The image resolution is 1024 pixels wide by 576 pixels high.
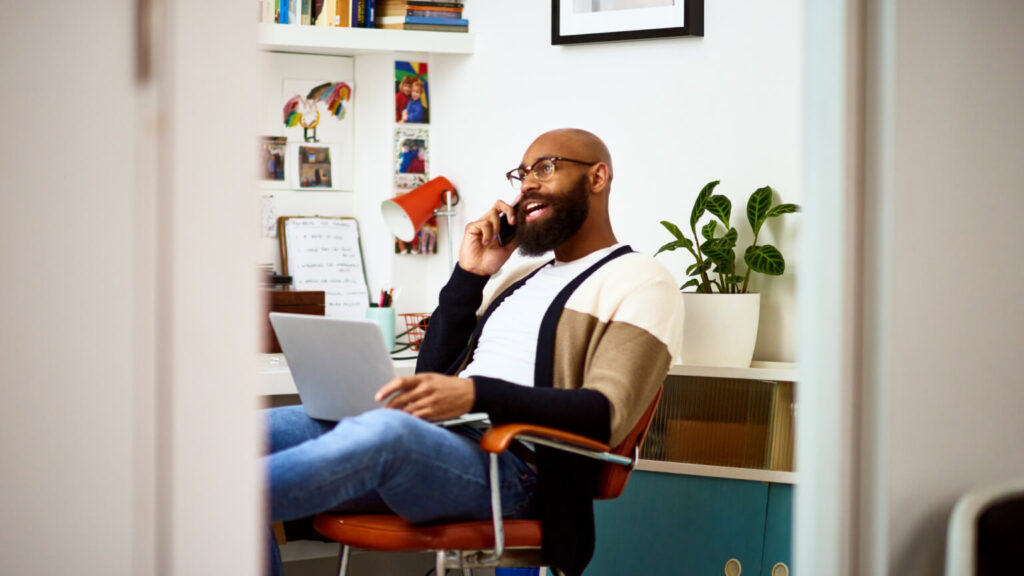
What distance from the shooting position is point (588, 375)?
74.9 inches

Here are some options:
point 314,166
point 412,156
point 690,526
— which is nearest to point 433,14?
point 412,156

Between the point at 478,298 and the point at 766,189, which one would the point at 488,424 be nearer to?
the point at 478,298

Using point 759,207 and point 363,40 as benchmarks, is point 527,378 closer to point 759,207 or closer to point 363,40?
point 759,207

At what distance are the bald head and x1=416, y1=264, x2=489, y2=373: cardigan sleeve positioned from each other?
358mm

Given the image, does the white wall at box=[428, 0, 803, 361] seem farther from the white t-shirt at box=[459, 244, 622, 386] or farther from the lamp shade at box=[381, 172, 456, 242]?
the white t-shirt at box=[459, 244, 622, 386]

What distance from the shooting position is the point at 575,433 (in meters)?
1.79

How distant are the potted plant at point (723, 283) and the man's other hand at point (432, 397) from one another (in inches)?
35.0

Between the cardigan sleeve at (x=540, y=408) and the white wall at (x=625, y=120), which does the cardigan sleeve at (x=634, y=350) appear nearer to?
the cardigan sleeve at (x=540, y=408)

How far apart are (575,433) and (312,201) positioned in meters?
1.70

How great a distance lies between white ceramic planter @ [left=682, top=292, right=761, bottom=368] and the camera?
2.38 meters

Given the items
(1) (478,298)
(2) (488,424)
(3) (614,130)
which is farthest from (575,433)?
(3) (614,130)

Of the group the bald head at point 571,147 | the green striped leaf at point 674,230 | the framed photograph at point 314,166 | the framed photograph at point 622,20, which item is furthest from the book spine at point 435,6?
the green striped leaf at point 674,230

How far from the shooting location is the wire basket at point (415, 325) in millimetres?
3008

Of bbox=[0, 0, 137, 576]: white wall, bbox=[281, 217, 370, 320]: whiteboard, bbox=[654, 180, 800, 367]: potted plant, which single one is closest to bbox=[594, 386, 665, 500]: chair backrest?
bbox=[654, 180, 800, 367]: potted plant
